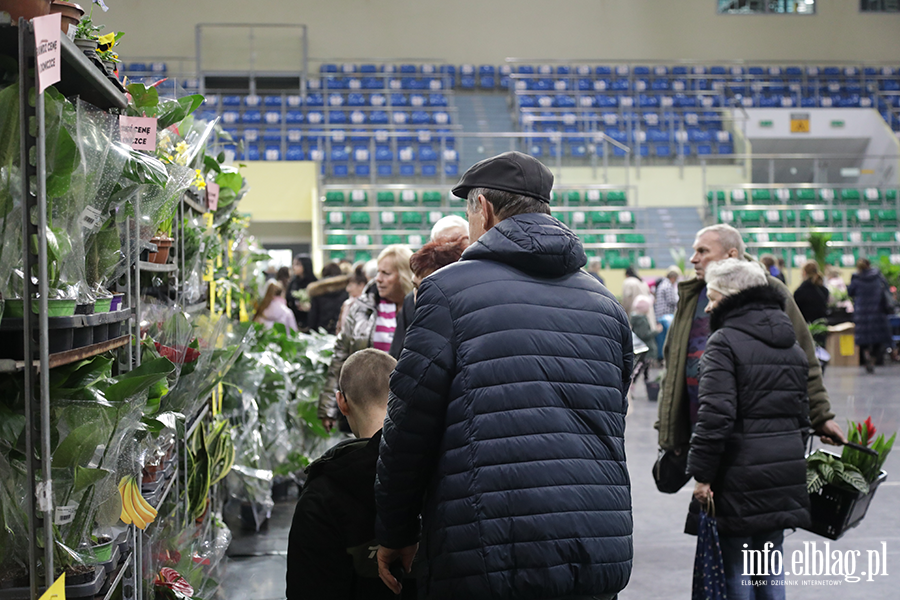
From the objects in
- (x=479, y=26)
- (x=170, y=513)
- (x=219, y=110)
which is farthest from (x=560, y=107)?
(x=170, y=513)

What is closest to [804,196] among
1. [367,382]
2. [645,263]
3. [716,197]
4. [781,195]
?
[781,195]

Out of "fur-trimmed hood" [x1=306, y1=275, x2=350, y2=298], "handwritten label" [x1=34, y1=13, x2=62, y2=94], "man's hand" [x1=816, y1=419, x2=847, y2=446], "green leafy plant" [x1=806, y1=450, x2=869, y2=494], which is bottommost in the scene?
"green leafy plant" [x1=806, y1=450, x2=869, y2=494]

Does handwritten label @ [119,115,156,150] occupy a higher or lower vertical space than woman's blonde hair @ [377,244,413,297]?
higher

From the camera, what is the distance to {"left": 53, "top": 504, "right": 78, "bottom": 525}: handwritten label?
145 centimetres

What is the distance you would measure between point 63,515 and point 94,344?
0.97ft

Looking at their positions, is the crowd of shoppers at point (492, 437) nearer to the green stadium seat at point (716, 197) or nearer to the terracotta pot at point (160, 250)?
the terracotta pot at point (160, 250)

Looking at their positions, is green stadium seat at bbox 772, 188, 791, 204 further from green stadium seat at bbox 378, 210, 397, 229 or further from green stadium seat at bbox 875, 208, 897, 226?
green stadium seat at bbox 378, 210, 397, 229

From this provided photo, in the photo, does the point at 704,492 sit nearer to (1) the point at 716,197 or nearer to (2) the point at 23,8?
(2) the point at 23,8

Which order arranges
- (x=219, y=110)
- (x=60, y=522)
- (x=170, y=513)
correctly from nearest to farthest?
1. (x=60, y=522)
2. (x=170, y=513)
3. (x=219, y=110)

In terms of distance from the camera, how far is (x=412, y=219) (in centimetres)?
1367

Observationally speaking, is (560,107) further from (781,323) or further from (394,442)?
(394,442)

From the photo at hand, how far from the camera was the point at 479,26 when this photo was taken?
18.4m

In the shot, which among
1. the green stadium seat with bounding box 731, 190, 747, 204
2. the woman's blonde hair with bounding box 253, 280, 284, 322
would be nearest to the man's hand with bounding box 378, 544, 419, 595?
the woman's blonde hair with bounding box 253, 280, 284, 322

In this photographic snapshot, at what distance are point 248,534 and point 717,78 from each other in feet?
53.8
